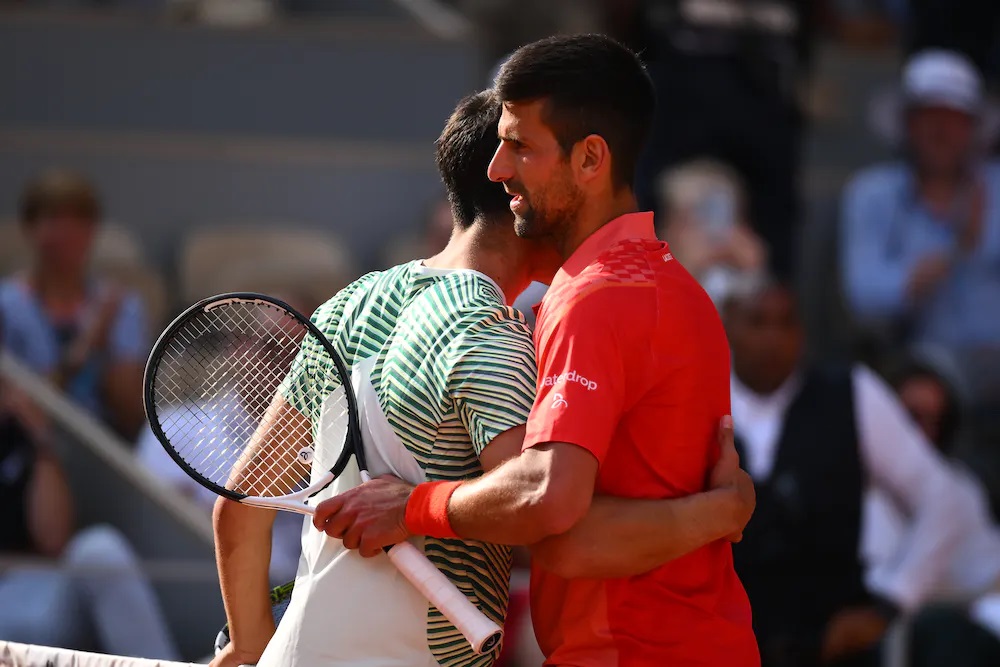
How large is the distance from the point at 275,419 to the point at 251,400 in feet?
0.41

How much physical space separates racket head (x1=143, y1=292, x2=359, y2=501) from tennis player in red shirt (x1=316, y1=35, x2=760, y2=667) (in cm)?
18

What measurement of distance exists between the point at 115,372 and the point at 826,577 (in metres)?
2.84

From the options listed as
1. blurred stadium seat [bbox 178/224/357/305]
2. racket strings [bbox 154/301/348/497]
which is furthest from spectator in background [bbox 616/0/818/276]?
racket strings [bbox 154/301/348/497]

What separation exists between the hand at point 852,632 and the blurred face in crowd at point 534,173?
265 cm

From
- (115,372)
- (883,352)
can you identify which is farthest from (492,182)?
(883,352)

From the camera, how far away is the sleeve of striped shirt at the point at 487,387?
219 centimetres

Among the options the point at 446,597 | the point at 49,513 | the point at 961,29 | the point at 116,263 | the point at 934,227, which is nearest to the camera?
the point at 446,597

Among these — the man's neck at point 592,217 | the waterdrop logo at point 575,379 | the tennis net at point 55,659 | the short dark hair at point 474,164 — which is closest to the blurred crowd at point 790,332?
the tennis net at point 55,659

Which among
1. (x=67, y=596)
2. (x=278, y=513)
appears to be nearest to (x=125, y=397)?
(x=278, y=513)

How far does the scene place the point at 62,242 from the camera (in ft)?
19.5

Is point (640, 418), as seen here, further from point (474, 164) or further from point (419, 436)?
point (474, 164)

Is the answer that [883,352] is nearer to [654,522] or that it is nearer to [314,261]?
[314,261]

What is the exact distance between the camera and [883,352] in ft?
20.2

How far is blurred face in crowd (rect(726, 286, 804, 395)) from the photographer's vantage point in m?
5.23
